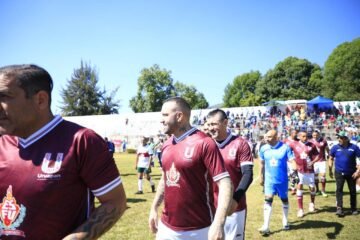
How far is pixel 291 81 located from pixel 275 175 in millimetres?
61177

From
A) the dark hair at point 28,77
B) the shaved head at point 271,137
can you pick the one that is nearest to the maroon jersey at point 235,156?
the dark hair at point 28,77

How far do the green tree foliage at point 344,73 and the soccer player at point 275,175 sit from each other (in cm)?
4991

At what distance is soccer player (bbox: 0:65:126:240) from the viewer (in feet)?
6.87

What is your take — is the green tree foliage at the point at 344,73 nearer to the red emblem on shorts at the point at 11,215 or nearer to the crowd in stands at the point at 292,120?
the crowd in stands at the point at 292,120

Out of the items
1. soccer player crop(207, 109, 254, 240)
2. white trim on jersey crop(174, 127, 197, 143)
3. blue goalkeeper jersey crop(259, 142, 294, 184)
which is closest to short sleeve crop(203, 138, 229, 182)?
white trim on jersey crop(174, 127, 197, 143)

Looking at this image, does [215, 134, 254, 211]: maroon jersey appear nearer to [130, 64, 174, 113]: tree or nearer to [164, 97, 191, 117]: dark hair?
[164, 97, 191, 117]: dark hair

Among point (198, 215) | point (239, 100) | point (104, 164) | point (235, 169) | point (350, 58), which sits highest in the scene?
point (350, 58)

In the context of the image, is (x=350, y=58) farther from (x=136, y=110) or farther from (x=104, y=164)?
(x=104, y=164)

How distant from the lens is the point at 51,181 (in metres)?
2.09

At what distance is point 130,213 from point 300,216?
5.28 meters

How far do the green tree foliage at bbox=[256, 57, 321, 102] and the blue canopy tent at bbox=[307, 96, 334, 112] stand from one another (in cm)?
2203

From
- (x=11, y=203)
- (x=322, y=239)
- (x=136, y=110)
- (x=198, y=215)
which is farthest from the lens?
(x=136, y=110)

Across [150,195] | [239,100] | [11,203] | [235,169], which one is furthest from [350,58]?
[11,203]

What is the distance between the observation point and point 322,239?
309 inches
